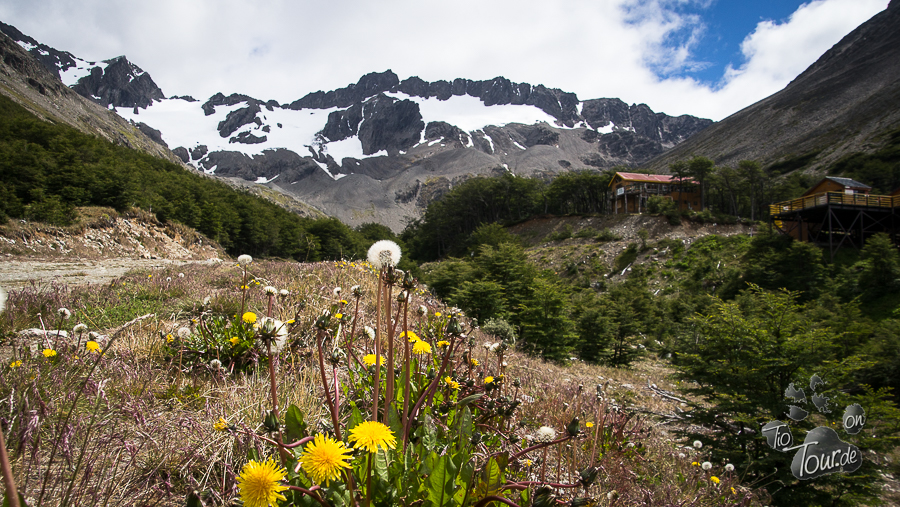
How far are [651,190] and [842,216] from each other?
1167 inches

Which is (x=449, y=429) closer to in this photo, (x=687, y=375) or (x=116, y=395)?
(x=116, y=395)

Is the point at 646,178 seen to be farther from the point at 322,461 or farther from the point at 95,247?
the point at 322,461

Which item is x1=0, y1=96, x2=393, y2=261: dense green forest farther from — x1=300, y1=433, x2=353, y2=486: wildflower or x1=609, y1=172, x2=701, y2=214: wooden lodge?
x1=609, y1=172, x2=701, y2=214: wooden lodge

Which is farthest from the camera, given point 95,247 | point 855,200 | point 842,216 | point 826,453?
point 842,216

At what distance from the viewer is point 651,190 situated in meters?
51.4

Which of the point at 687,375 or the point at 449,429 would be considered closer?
the point at 449,429

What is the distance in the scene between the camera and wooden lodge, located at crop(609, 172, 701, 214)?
50688 mm

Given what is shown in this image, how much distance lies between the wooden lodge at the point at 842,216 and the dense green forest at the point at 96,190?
2624cm

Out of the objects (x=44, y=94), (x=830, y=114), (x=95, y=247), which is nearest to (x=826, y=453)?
(x=95, y=247)

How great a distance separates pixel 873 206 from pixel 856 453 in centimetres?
3053

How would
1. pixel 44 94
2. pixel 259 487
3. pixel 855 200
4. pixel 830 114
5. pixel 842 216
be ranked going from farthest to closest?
pixel 830 114 → pixel 44 94 → pixel 842 216 → pixel 855 200 → pixel 259 487

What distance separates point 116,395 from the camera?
2.41 meters

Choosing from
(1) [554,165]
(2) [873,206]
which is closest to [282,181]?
(1) [554,165]

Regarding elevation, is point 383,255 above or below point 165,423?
above
